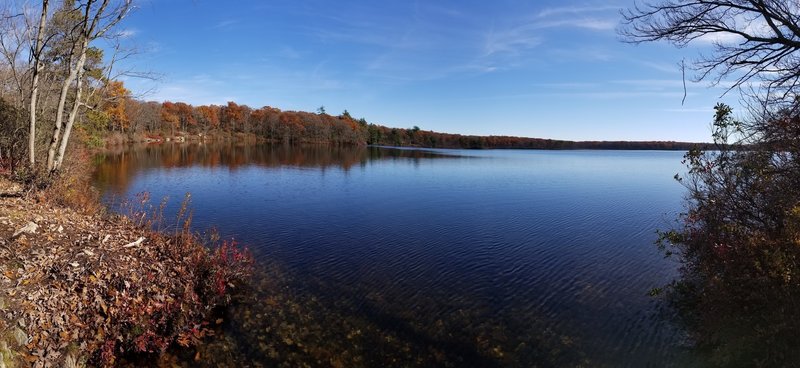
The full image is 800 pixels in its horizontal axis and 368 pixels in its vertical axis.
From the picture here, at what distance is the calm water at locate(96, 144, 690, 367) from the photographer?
7.88 metres

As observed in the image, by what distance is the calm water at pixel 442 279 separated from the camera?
7.88 metres

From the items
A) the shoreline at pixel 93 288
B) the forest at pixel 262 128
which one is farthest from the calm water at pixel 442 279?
the forest at pixel 262 128

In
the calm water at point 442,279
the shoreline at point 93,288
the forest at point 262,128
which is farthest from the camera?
the forest at point 262,128

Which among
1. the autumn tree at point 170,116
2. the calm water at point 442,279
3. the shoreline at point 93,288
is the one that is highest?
the autumn tree at point 170,116

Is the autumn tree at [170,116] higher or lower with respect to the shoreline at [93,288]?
higher

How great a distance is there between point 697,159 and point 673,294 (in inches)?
144

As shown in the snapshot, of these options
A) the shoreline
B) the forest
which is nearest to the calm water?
the shoreline

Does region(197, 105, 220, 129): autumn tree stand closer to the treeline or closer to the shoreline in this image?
the treeline

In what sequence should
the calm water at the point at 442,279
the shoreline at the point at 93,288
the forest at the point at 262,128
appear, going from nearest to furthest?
the shoreline at the point at 93,288 < the calm water at the point at 442,279 < the forest at the point at 262,128

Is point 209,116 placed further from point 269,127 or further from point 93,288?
point 93,288

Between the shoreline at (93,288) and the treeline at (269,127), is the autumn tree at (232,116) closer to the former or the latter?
the treeline at (269,127)

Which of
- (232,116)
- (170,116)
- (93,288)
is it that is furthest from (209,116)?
(93,288)

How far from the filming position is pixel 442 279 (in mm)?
11711

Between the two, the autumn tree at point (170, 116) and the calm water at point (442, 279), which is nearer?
the calm water at point (442, 279)
